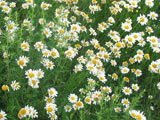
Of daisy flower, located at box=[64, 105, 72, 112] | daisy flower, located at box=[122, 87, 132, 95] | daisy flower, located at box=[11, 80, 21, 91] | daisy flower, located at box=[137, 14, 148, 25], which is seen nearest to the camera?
daisy flower, located at box=[11, 80, 21, 91]

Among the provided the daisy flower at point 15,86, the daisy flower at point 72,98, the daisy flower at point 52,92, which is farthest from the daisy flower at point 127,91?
the daisy flower at point 15,86

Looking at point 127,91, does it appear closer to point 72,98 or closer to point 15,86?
point 72,98

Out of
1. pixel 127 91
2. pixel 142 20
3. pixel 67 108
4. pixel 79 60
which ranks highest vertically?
pixel 142 20

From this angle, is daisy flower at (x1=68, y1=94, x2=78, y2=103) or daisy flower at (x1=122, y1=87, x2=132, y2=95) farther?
daisy flower at (x1=122, y1=87, x2=132, y2=95)

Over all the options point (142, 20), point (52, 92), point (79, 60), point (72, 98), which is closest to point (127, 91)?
point (79, 60)

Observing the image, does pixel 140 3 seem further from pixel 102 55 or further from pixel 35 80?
pixel 35 80

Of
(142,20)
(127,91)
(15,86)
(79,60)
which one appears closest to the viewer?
(15,86)

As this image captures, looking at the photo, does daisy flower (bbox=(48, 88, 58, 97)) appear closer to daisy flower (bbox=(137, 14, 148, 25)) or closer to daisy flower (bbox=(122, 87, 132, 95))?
daisy flower (bbox=(122, 87, 132, 95))

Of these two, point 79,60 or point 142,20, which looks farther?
point 142,20

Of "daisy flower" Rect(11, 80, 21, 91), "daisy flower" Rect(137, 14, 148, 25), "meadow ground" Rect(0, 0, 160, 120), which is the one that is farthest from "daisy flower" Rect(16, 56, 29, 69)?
"daisy flower" Rect(137, 14, 148, 25)

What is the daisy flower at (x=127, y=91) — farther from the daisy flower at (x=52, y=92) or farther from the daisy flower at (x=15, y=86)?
the daisy flower at (x=15, y=86)

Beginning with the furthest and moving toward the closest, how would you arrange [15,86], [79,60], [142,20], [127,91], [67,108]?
[142,20]
[127,91]
[79,60]
[67,108]
[15,86]

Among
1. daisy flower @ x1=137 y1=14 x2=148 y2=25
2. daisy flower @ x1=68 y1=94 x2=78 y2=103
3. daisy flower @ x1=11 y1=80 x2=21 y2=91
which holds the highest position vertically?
daisy flower @ x1=137 y1=14 x2=148 y2=25

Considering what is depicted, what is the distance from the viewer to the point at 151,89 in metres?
3.33
